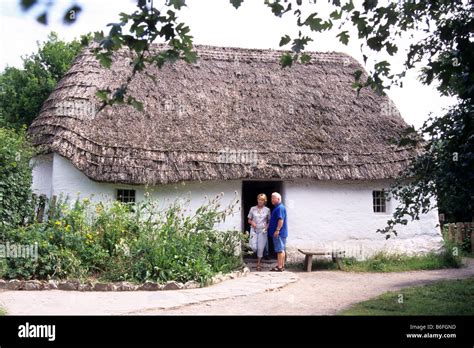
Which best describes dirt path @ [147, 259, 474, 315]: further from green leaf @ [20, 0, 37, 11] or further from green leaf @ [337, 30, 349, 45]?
green leaf @ [20, 0, 37, 11]

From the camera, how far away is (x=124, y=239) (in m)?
8.94

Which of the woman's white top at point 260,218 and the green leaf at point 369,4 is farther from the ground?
the green leaf at point 369,4

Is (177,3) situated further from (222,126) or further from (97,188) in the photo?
(222,126)

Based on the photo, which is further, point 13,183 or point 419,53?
point 13,183

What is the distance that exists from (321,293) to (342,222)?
4.33 metres

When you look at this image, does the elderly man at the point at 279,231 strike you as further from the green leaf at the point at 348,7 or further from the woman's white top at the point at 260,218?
the green leaf at the point at 348,7

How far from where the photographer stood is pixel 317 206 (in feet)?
40.1

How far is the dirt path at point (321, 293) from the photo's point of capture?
21.8ft

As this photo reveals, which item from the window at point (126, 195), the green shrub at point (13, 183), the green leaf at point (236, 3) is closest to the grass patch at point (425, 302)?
the green leaf at point (236, 3)

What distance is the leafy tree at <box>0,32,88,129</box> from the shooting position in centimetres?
1980

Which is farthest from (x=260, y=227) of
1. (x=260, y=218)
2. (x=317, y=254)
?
(x=317, y=254)

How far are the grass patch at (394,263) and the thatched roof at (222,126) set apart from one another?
2.05 metres

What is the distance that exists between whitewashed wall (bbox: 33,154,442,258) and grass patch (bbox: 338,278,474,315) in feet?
12.7

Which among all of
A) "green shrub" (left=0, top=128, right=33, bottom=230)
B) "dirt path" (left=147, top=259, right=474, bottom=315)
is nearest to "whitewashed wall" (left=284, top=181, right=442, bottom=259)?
"dirt path" (left=147, top=259, right=474, bottom=315)
